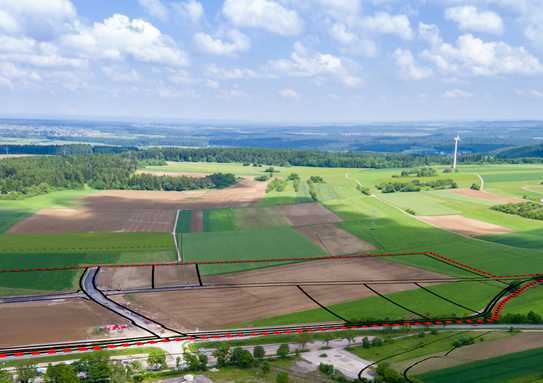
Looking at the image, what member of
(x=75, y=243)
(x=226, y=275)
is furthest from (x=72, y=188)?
(x=226, y=275)

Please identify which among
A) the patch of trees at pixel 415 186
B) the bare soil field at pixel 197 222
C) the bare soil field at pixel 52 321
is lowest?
the bare soil field at pixel 52 321

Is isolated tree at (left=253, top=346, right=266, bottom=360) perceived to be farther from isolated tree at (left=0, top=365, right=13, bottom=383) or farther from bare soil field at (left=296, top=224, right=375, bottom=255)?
bare soil field at (left=296, top=224, right=375, bottom=255)

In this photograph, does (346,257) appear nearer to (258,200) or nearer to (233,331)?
(233,331)

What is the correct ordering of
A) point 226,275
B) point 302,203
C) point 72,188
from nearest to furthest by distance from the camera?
point 226,275
point 302,203
point 72,188

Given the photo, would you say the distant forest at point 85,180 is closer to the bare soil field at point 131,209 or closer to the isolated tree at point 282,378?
the bare soil field at point 131,209

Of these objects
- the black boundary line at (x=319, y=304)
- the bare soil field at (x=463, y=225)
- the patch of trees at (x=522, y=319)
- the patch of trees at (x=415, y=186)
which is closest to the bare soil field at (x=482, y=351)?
the patch of trees at (x=522, y=319)
